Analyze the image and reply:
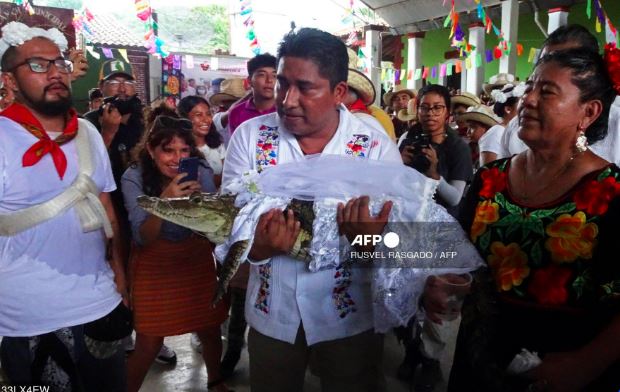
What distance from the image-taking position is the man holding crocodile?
63.6 inches

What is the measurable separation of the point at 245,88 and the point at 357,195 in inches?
172

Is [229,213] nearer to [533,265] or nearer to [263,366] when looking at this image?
[263,366]

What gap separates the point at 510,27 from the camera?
8.89 m

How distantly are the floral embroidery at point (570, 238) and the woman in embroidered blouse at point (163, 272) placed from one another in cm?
173

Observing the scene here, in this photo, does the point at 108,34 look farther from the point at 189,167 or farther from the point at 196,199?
the point at 196,199

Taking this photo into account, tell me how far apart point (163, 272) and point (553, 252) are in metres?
1.84

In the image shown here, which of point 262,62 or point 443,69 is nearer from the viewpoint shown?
point 262,62

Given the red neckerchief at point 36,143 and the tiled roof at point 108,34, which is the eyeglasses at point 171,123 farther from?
the tiled roof at point 108,34

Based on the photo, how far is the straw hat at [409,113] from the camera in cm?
552

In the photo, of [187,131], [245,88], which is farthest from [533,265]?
[245,88]

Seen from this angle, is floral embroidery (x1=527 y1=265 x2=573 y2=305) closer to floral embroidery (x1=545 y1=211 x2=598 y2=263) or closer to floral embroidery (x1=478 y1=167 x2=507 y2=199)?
floral embroidery (x1=545 y1=211 x2=598 y2=263)

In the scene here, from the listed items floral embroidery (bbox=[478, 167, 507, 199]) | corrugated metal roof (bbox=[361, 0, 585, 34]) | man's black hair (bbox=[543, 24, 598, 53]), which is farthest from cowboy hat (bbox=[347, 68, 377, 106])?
corrugated metal roof (bbox=[361, 0, 585, 34])

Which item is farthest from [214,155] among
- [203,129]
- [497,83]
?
[497,83]

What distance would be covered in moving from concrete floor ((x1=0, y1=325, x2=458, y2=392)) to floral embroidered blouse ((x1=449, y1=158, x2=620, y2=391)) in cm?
156
